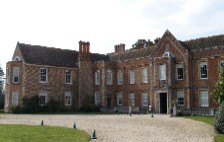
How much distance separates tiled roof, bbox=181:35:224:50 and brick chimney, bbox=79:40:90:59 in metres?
16.0

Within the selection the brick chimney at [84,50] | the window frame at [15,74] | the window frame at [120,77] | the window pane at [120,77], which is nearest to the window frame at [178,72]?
the window frame at [120,77]

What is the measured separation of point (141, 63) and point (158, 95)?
18.8ft

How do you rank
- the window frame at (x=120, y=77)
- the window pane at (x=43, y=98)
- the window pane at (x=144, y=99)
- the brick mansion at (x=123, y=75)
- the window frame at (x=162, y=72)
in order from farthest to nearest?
the window frame at (x=120, y=77)
the window pane at (x=43, y=98)
the window pane at (x=144, y=99)
the window frame at (x=162, y=72)
the brick mansion at (x=123, y=75)

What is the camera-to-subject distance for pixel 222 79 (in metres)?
20.9

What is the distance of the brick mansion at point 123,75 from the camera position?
4059 cm

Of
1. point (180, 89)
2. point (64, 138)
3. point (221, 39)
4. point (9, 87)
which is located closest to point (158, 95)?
point (180, 89)

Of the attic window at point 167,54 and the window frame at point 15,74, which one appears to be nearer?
the attic window at point 167,54

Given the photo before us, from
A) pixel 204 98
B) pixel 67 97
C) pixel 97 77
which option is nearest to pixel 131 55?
pixel 97 77

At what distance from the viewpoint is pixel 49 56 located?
5094cm

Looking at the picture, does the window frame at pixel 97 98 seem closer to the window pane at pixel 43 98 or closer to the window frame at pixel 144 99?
the window pane at pixel 43 98

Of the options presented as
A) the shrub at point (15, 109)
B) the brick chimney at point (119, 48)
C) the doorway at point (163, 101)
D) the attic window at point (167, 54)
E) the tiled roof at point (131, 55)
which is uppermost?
the brick chimney at point (119, 48)

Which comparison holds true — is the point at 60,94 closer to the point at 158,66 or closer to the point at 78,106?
the point at 78,106

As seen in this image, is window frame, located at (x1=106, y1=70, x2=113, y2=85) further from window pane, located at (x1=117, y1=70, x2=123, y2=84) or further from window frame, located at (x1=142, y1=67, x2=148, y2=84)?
window frame, located at (x1=142, y1=67, x2=148, y2=84)

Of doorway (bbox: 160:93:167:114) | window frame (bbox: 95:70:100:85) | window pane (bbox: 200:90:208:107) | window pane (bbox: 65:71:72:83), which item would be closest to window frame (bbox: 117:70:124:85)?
window frame (bbox: 95:70:100:85)
